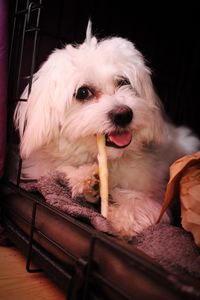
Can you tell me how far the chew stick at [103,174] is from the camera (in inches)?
35.8

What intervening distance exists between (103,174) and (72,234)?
23 cm

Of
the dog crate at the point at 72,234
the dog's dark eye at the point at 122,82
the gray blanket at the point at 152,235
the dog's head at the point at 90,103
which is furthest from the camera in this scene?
the dog's dark eye at the point at 122,82

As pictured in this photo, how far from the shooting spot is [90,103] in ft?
3.46

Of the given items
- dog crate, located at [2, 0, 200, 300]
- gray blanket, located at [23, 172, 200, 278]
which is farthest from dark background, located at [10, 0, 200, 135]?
gray blanket, located at [23, 172, 200, 278]

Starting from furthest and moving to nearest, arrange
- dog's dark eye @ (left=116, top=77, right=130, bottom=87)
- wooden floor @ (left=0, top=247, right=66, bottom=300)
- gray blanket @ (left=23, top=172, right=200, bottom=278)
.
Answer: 1. dog's dark eye @ (left=116, top=77, right=130, bottom=87)
2. wooden floor @ (left=0, top=247, right=66, bottom=300)
3. gray blanket @ (left=23, top=172, right=200, bottom=278)

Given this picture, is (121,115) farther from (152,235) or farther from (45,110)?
(152,235)

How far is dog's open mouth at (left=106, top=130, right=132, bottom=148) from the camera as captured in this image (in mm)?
1010

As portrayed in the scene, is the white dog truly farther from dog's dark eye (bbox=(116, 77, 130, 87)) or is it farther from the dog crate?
the dog crate

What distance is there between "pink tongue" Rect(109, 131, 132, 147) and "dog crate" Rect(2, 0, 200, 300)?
0.28 meters

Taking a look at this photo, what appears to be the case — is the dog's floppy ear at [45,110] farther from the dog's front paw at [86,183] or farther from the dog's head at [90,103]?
the dog's front paw at [86,183]

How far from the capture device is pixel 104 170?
93 centimetres

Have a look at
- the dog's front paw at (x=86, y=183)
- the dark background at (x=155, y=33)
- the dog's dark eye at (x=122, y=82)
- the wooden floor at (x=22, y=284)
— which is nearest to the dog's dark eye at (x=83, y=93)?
the dog's dark eye at (x=122, y=82)

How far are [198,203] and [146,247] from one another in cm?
17

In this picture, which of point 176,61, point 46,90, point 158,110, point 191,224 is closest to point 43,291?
point 191,224
